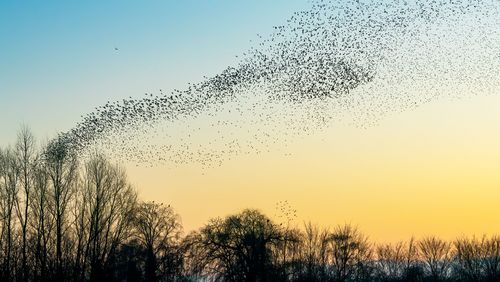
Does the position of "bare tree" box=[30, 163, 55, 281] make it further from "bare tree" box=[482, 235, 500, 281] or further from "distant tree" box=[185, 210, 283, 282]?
"bare tree" box=[482, 235, 500, 281]

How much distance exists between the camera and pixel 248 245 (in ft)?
268

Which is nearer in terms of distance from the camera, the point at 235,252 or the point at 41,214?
the point at 41,214

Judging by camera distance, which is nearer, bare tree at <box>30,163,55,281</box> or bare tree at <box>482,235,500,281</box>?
bare tree at <box>30,163,55,281</box>

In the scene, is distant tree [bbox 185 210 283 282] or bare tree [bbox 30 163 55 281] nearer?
bare tree [bbox 30 163 55 281]

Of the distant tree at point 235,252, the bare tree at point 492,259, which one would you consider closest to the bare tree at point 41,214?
the distant tree at point 235,252

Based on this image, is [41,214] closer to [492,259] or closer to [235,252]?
[235,252]

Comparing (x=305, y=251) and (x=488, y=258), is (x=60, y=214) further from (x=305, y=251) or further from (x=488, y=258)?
(x=488, y=258)

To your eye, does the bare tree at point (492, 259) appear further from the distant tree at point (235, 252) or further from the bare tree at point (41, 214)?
the bare tree at point (41, 214)

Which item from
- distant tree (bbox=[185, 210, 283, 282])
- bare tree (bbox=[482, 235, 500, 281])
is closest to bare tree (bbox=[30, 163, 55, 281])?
distant tree (bbox=[185, 210, 283, 282])

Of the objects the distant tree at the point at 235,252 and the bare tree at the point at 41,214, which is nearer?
the bare tree at the point at 41,214

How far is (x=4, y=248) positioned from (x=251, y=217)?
4158 cm

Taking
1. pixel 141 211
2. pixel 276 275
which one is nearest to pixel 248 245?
pixel 276 275

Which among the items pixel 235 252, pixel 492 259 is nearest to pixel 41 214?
pixel 235 252

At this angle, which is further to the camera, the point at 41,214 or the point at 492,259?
the point at 492,259
